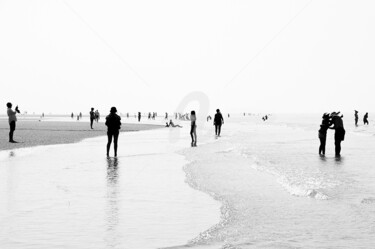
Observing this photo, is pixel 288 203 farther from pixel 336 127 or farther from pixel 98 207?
pixel 336 127

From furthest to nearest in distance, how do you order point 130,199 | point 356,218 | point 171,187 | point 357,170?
1. point 357,170
2. point 171,187
3. point 130,199
4. point 356,218

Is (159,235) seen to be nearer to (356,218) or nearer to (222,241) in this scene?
(222,241)

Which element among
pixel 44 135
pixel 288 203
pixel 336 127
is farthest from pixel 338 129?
pixel 44 135

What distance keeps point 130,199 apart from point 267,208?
2681mm

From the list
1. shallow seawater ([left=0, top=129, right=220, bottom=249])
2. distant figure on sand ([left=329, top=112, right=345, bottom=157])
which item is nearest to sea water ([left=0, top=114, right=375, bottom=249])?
shallow seawater ([left=0, top=129, right=220, bottom=249])

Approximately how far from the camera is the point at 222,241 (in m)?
6.43

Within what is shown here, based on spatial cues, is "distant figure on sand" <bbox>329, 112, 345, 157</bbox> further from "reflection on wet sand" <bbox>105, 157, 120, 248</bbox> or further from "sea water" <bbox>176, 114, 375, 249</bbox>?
"reflection on wet sand" <bbox>105, 157, 120, 248</bbox>

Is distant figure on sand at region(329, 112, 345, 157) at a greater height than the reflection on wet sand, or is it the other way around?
distant figure on sand at region(329, 112, 345, 157)

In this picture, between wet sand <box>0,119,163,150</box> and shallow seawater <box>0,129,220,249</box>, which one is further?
wet sand <box>0,119,163,150</box>

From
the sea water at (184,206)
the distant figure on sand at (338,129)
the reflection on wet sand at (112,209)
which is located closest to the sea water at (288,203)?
the sea water at (184,206)

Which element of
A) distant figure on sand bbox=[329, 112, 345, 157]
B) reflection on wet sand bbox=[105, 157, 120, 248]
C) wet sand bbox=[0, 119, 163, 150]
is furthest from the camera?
wet sand bbox=[0, 119, 163, 150]

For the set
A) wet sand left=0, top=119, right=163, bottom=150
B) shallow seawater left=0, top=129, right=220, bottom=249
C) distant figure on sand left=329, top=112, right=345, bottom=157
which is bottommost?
shallow seawater left=0, top=129, right=220, bottom=249

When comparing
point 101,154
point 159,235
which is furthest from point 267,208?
point 101,154

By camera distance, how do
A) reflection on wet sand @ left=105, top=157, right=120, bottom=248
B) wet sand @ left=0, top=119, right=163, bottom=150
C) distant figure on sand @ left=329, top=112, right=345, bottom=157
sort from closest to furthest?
reflection on wet sand @ left=105, top=157, right=120, bottom=248 < distant figure on sand @ left=329, top=112, right=345, bottom=157 < wet sand @ left=0, top=119, right=163, bottom=150
